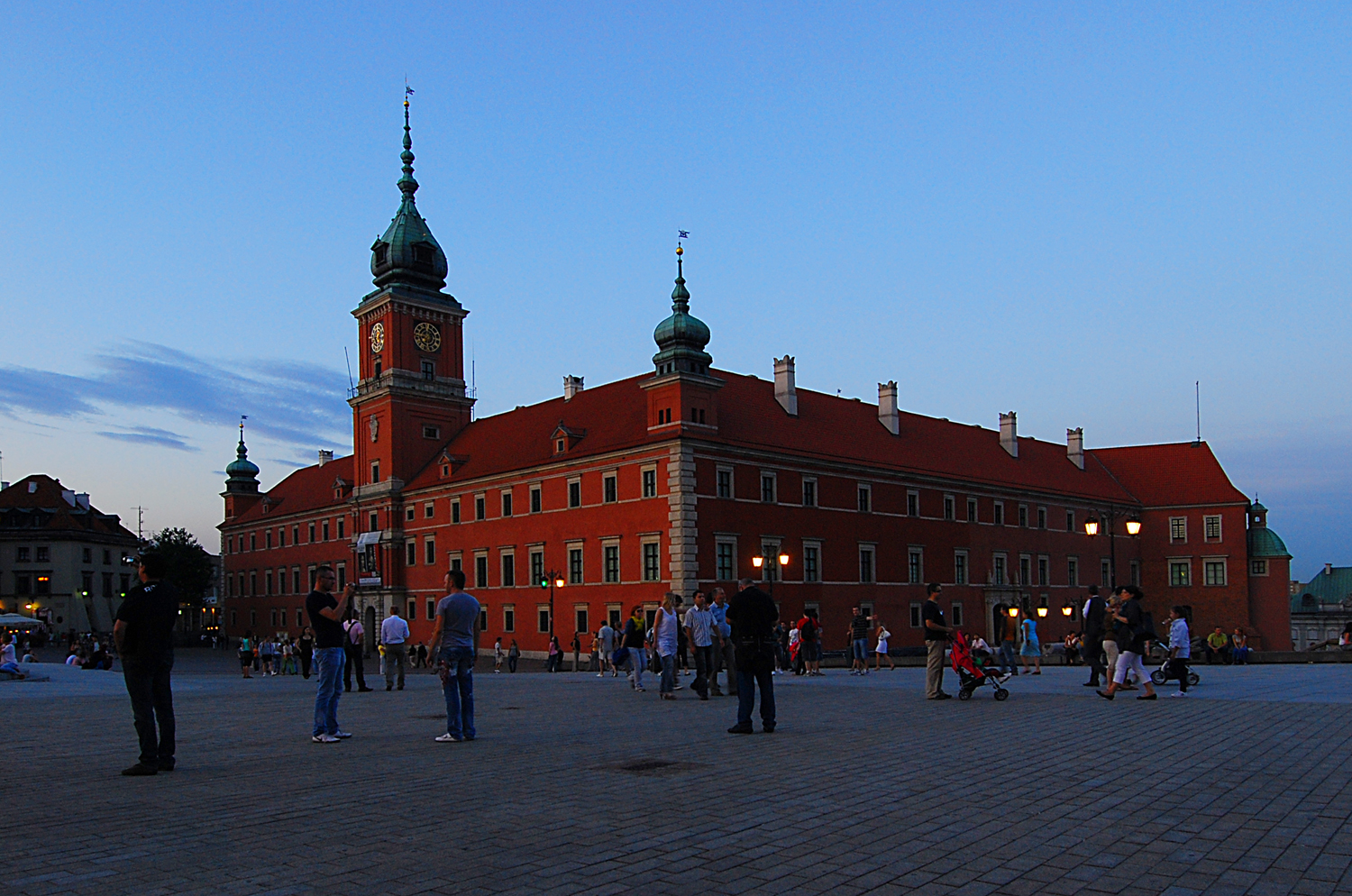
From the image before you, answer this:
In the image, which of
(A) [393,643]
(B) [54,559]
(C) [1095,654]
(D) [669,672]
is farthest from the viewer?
(B) [54,559]

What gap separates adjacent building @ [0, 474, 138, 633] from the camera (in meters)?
90.4

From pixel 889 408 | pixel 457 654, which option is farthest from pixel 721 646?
pixel 889 408

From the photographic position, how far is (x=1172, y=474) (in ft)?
247

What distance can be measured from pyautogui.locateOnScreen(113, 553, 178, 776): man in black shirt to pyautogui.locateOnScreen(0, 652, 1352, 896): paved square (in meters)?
0.45

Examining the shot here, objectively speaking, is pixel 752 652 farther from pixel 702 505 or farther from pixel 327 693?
pixel 702 505

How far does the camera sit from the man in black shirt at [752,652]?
12188mm

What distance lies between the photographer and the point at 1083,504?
228ft

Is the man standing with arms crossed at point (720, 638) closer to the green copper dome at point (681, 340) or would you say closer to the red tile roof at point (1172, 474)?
the green copper dome at point (681, 340)

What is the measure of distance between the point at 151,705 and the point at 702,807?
526 cm

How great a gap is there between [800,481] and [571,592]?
12.4 meters

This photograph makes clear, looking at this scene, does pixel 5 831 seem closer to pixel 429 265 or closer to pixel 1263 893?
pixel 1263 893

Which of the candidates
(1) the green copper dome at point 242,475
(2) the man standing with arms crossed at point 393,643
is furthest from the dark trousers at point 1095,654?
(1) the green copper dome at point 242,475

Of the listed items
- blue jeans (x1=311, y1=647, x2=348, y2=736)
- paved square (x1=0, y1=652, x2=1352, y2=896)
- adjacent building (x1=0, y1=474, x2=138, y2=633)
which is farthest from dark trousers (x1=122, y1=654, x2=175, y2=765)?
adjacent building (x1=0, y1=474, x2=138, y2=633)

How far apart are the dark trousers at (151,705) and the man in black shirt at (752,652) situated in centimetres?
572
